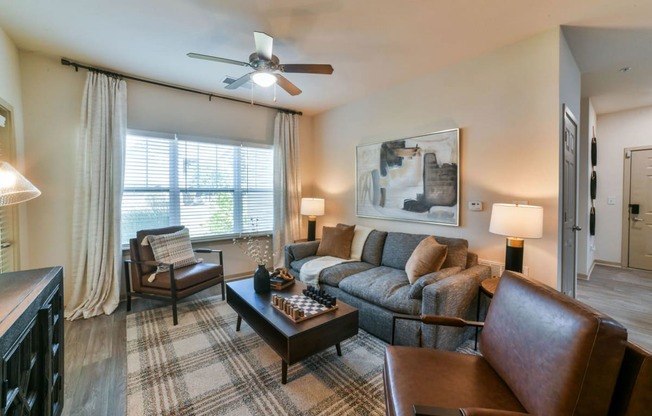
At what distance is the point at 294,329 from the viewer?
183 cm

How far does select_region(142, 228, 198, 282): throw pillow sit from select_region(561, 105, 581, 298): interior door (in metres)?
3.99

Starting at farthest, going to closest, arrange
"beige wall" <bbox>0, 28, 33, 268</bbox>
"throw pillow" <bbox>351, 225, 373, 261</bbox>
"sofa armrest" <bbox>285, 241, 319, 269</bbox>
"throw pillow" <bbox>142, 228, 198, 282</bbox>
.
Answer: "sofa armrest" <bbox>285, 241, 319, 269</bbox>, "throw pillow" <bbox>351, 225, 373, 261</bbox>, "throw pillow" <bbox>142, 228, 198, 282</bbox>, "beige wall" <bbox>0, 28, 33, 268</bbox>

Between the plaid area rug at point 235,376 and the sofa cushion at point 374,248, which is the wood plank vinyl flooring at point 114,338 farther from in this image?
the sofa cushion at point 374,248

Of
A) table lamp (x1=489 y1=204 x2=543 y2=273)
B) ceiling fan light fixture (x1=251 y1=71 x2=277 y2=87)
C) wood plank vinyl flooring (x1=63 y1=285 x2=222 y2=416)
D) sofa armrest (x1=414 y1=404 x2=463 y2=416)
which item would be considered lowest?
wood plank vinyl flooring (x1=63 y1=285 x2=222 y2=416)

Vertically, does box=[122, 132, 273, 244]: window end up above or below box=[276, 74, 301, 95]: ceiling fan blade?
below

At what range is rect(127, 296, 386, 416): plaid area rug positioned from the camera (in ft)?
5.59

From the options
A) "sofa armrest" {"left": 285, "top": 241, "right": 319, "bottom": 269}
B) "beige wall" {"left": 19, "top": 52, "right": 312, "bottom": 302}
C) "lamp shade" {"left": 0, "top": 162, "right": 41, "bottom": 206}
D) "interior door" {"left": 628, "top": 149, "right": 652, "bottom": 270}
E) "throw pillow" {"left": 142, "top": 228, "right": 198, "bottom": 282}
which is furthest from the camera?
"interior door" {"left": 628, "top": 149, "right": 652, "bottom": 270}

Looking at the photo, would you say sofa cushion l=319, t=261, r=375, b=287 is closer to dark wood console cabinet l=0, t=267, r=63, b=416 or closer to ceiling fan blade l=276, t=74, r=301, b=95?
ceiling fan blade l=276, t=74, r=301, b=95

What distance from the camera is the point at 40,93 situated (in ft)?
9.33

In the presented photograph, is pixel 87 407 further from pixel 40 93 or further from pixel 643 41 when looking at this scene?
pixel 643 41

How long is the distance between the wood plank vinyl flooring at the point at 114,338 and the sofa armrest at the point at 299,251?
1.13 meters

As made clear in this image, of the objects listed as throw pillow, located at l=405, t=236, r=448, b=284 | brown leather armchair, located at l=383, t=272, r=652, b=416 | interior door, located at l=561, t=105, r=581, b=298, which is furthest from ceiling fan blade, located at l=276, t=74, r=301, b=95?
interior door, located at l=561, t=105, r=581, b=298

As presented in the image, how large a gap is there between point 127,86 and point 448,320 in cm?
419

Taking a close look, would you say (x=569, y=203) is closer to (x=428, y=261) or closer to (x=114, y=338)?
(x=428, y=261)
